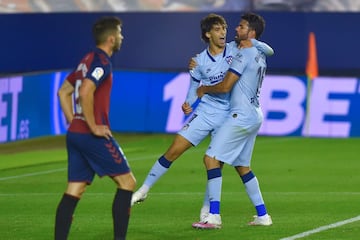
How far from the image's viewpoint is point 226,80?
11.6 meters

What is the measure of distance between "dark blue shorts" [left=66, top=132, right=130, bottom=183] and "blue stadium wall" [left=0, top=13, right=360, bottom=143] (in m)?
11.4

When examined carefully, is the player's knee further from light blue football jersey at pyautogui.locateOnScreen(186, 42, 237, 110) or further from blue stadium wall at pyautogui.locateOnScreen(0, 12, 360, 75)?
blue stadium wall at pyautogui.locateOnScreen(0, 12, 360, 75)

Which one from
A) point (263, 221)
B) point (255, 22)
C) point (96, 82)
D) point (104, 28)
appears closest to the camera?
point (96, 82)

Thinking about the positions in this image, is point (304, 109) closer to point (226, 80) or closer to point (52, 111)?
point (52, 111)

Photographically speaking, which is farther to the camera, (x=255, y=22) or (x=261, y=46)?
(x=261, y=46)

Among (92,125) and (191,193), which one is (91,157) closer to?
(92,125)

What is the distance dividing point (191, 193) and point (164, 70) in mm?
9497

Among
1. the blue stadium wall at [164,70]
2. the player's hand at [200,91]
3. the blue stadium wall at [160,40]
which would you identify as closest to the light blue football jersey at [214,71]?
the player's hand at [200,91]

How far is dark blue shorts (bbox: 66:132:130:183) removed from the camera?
9.92 meters

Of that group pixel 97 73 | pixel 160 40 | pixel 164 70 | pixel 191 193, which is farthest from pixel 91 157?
pixel 160 40

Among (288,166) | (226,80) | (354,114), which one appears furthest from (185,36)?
(226,80)

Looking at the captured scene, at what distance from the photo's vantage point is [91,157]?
997cm

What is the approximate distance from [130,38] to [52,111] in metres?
6.45

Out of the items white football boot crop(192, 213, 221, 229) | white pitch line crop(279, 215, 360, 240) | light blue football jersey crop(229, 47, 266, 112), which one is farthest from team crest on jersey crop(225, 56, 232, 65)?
white pitch line crop(279, 215, 360, 240)
